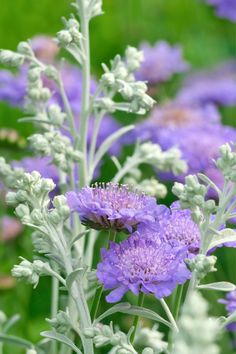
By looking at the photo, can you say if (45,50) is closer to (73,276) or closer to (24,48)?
(24,48)

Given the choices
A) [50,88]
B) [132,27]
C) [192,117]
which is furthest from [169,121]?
[132,27]

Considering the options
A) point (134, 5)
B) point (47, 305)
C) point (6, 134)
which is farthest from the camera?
point (134, 5)

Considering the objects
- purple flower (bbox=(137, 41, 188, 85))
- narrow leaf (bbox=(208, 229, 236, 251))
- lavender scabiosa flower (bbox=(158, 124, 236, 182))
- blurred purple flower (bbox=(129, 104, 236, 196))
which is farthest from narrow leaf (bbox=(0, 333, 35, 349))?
purple flower (bbox=(137, 41, 188, 85))

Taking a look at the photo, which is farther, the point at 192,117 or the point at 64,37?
the point at 192,117

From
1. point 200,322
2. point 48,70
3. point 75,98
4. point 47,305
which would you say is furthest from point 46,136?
point 75,98

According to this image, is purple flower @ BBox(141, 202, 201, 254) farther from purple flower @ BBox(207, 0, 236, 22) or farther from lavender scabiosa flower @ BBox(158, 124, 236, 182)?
purple flower @ BBox(207, 0, 236, 22)

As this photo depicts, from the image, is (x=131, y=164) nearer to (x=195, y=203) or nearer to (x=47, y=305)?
(x=195, y=203)

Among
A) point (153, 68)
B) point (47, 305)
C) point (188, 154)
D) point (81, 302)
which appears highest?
point (153, 68)
